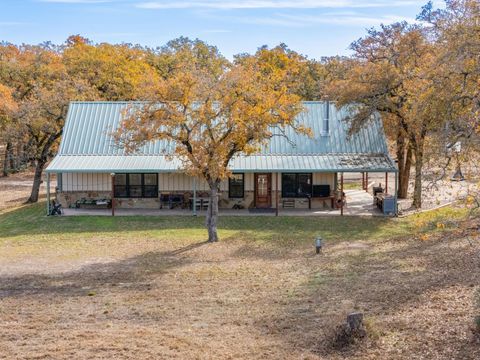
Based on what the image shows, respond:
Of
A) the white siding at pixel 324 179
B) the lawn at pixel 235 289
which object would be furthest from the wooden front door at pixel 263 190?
the lawn at pixel 235 289

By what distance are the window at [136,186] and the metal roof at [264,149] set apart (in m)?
1.14

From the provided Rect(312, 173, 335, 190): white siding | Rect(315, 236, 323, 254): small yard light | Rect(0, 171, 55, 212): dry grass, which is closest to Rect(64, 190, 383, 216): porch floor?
Rect(312, 173, 335, 190): white siding

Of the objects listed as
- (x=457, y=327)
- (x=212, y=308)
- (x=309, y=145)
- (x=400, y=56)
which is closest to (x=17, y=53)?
(x=309, y=145)

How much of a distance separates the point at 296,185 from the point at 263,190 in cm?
164

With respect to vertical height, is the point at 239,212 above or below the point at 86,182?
below

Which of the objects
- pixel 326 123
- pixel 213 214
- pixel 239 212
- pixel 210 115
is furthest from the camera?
pixel 326 123

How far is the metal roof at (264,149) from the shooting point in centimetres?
2578

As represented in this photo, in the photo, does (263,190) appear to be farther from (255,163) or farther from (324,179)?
(324,179)

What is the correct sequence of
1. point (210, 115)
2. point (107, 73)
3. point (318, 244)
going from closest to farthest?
point (318, 244)
point (210, 115)
point (107, 73)

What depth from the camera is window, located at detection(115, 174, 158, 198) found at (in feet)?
90.4

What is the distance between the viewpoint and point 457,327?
9.84 m

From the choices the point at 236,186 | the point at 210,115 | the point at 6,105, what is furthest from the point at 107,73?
the point at 210,115

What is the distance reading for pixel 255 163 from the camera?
85.9 feet

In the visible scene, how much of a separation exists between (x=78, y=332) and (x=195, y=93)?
10.4 metres
